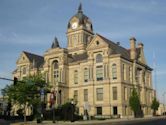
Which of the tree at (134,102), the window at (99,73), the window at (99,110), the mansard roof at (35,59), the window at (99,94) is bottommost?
the window at (99,110)

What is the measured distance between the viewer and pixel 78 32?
107 meters

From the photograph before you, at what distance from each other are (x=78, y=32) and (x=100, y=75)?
3107 centimetres

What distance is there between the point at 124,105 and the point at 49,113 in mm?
19168

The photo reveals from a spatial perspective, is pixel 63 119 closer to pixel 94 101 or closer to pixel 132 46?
pixel 94 101

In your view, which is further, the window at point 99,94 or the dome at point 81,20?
the dome at point 81,20

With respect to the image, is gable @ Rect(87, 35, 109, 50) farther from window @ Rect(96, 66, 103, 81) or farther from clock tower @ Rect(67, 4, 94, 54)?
clock tower @ Rect(67, 4, 94, 54)

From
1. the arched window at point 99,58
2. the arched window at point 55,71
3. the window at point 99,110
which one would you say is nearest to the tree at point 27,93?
the window at point 99,110

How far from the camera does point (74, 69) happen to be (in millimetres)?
85312

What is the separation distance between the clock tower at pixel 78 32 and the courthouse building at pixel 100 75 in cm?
1566

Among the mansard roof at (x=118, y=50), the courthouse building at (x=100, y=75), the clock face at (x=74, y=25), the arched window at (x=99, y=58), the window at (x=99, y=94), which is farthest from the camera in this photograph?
the clock face at (x=74, y=25)

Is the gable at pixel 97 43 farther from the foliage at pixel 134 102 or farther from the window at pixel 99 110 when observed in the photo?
the window at pixel 99 110

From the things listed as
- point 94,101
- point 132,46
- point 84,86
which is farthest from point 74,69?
point 132,46

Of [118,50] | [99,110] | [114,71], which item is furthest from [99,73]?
[99,110]

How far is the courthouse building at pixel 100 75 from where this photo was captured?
7619cm
